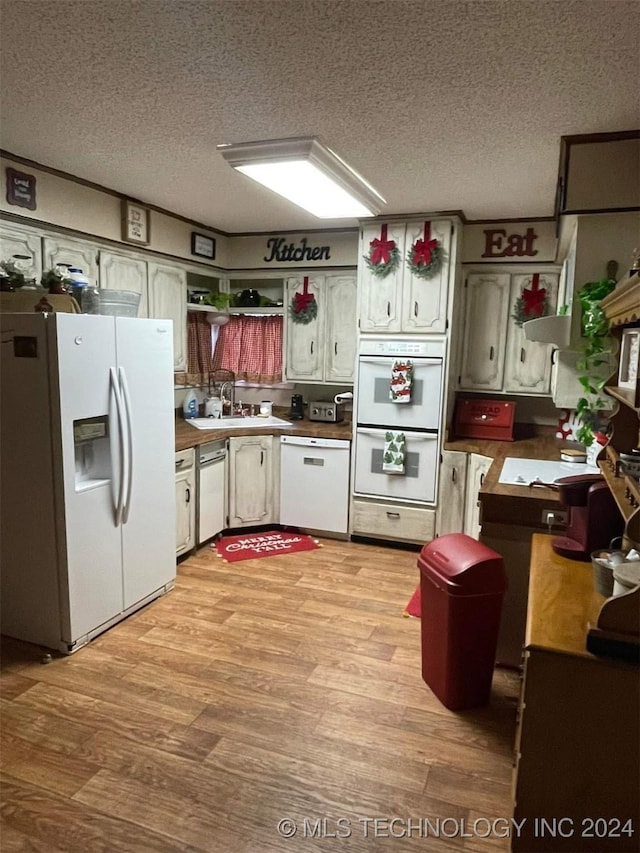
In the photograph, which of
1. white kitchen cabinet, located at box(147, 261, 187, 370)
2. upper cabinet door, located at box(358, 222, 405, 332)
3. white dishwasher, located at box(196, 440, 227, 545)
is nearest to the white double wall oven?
upper cabinet door, located at box(358, 222, 405, 332)

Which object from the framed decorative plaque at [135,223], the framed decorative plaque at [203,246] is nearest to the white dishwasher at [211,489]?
the framed decorative plaque at [135,223]

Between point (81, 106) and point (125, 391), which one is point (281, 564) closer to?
point (125, 391)

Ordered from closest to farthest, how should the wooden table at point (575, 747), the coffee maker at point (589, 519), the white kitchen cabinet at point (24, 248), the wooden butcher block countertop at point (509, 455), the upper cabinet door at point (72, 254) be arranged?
1. the wooden table at point (575, 747)
2. the coffee maker at point (589, 519)
3. the wooden butcher block countertop at point (509, 455)
4. the white kitchen cabinet at point (24, 248)
5. the upper cabinet door at point (72, 254)

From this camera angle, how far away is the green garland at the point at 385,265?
3980mm

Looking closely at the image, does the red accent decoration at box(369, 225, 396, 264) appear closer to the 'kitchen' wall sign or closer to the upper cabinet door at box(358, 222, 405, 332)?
the upper cabinet door at box(358, 222, 405, 332)

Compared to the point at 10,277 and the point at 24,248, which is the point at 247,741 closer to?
the point at 10,277

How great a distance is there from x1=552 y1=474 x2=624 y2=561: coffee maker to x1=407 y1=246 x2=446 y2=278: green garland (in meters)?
2.17

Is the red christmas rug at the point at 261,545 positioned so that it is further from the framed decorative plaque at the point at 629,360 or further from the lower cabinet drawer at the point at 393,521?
the framed decorative plaque at the point at 629,360

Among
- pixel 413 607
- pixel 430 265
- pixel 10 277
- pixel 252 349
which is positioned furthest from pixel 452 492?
pixel 10 277

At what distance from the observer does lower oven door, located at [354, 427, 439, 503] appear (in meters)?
4.05

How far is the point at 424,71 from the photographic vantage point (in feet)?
6.11

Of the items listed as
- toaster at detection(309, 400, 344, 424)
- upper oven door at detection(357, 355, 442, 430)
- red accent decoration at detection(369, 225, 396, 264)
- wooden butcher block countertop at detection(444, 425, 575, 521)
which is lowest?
wooden butcher block countertop at detection(444, 425, 575, 521)

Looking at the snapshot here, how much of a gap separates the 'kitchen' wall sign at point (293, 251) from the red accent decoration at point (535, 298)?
1613 millimetres

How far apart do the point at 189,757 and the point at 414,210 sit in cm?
346
